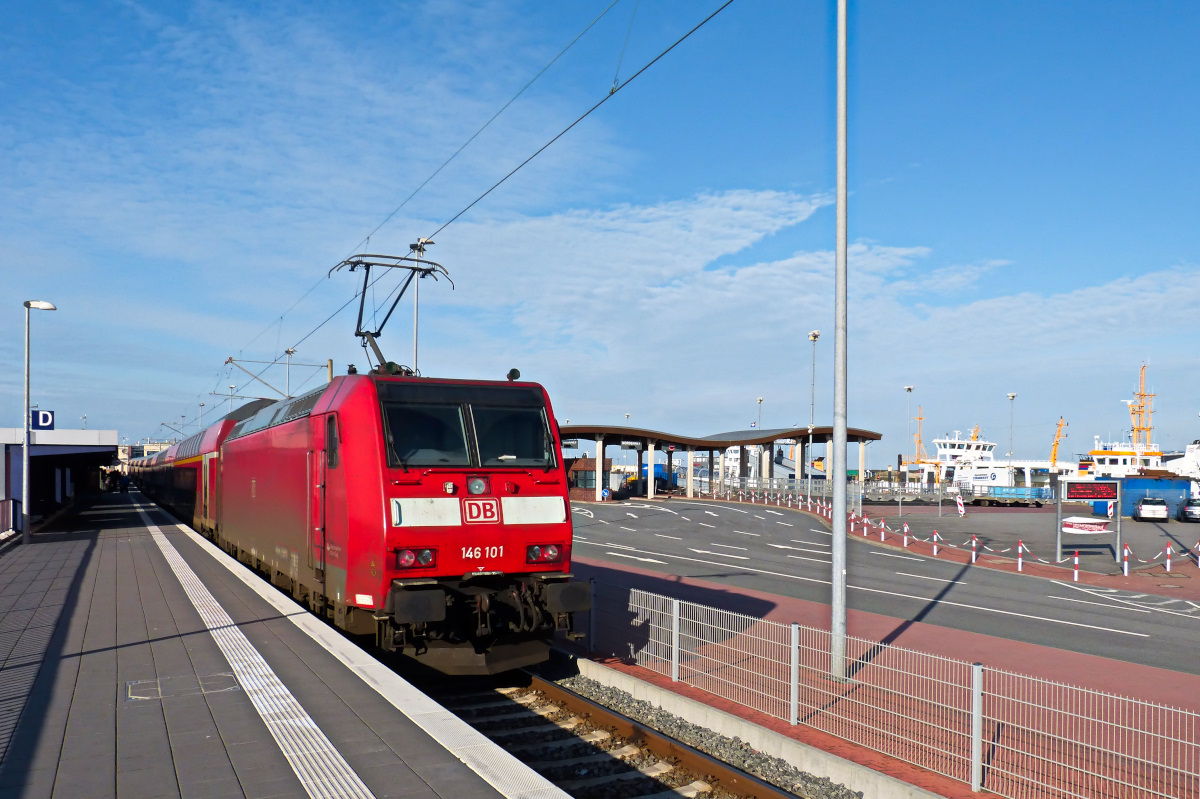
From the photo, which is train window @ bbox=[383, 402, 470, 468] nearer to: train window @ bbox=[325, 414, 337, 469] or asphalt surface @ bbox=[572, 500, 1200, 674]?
train window @ bbox=[325, 414, 337, 469]

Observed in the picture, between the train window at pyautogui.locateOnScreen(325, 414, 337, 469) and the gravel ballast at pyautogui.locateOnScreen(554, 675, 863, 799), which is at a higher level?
the train window at pyautogui.locateOnScreen(325, 414, 337, 469)

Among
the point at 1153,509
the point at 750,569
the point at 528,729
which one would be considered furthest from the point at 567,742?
the point at 1153,509

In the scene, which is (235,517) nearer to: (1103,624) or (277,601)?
(277,601)

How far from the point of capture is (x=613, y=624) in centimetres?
1306

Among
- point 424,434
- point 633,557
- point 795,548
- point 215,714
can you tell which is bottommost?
point 795,548

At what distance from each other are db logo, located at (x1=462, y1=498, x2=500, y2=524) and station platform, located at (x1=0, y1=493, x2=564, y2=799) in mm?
1794

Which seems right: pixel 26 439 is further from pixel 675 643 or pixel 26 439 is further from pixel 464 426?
pixel 675 643

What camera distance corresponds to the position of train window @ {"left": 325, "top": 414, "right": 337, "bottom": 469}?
34.3 ft

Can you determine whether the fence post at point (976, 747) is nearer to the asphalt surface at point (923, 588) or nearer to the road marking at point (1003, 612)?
the asphalt surface at point (923, 588)

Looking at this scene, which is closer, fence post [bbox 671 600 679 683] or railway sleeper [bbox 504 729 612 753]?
railway sleeper [bbox 504 729 612 753]

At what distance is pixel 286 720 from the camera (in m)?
7.35

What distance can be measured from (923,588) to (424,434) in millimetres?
14599

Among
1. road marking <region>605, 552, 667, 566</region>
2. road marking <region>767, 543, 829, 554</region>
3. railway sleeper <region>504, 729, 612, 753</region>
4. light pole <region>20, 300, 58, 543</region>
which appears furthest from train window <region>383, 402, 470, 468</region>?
light pole <region>20, 300, 58, 543</region>

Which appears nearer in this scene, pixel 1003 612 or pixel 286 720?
pixel 286 720
